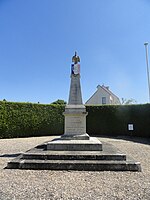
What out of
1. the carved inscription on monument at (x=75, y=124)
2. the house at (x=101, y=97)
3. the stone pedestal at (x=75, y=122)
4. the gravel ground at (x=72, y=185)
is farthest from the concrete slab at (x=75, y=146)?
the house at (x=101, y=97)

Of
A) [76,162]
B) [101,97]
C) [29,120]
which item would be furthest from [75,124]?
[101,97]

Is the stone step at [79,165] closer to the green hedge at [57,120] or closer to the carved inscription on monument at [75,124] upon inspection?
the carved inscription on monument at [75,124]

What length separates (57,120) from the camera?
1488 cm

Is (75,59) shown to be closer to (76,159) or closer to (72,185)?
(76,159)

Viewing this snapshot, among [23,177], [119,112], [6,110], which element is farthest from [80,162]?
[119,112]

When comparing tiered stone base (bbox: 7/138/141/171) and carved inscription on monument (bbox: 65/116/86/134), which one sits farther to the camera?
carved inscription on monument (bbox: 65/116/86/134)

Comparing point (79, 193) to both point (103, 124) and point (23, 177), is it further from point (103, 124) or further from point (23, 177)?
point (103, 124)

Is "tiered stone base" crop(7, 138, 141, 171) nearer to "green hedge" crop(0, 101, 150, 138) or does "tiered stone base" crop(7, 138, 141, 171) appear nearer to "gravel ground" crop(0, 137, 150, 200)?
"gravel ground" crop(0, 137, 150, 200)

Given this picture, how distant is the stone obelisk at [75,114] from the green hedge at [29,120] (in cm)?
759

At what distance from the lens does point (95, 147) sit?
5547mm

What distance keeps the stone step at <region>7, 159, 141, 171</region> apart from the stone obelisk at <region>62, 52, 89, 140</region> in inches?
79.0

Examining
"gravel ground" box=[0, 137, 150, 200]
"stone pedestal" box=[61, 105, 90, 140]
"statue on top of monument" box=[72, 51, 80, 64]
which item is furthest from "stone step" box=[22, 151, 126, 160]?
"statue on top of monument" box=[72, 51, 80, 64]

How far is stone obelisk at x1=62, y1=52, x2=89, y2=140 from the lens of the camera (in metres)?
6.65

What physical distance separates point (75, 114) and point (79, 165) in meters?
2.64
